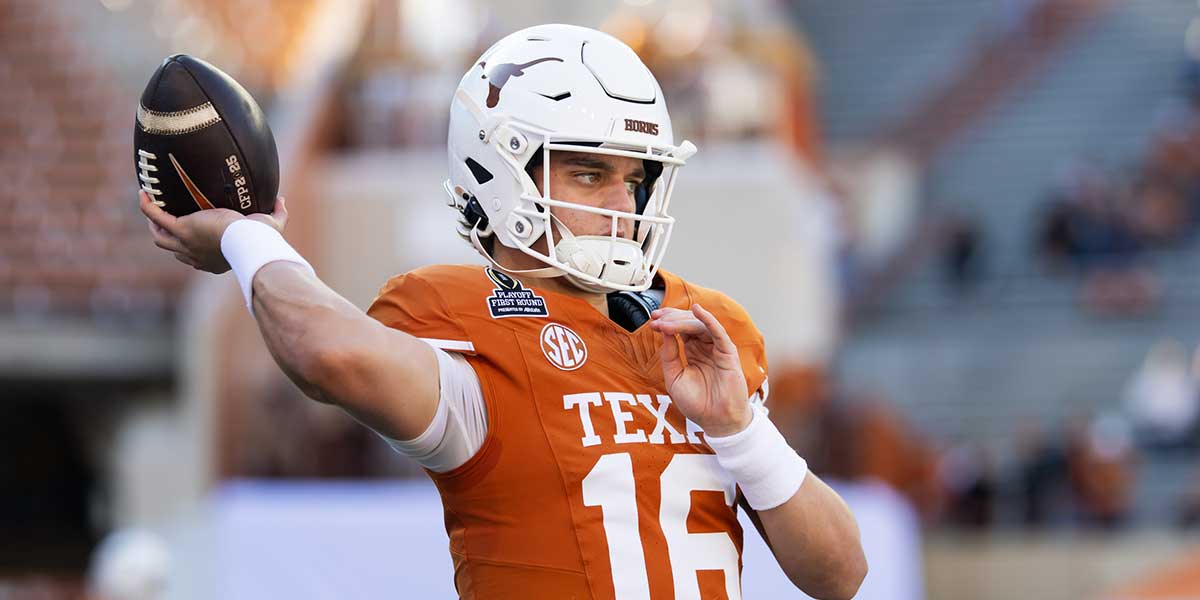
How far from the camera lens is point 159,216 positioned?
2289mm

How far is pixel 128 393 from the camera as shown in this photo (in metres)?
10.0

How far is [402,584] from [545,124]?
4028 millimetres

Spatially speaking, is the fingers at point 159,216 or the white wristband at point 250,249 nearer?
the white wristband at point 250,249

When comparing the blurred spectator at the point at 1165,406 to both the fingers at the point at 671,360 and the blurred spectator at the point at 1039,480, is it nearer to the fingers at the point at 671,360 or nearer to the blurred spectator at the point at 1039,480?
the blurred spectator at the point at 1039,480

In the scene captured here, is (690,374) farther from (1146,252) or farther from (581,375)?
(1146,252)

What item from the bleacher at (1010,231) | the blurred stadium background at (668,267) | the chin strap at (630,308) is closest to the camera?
the chin strap at (630,308)

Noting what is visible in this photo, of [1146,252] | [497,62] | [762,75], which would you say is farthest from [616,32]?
[497,62]

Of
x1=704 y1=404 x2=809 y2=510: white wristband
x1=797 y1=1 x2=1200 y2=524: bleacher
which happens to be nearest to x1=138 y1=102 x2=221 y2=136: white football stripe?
x1=704 y1=404 x2=809 y2=510: white wristband

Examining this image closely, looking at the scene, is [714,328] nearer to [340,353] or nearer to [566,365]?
[566,365]

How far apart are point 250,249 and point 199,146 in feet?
0.69

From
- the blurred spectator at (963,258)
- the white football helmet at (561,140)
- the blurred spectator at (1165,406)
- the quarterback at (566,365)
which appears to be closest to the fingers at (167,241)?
the quarterback at (566,365)

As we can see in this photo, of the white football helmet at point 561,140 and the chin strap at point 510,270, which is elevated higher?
the white football helmet at point 561,140

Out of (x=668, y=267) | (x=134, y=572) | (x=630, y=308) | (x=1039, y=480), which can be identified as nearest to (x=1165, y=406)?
(x=1039, y=480)

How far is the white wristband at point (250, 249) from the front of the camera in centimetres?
218
